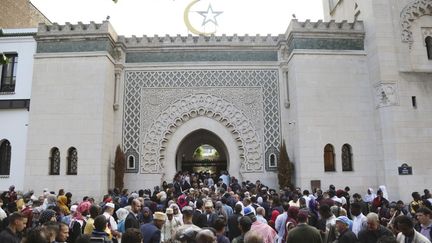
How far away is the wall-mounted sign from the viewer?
1078 centimetres

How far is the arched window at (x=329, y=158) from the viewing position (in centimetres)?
1159

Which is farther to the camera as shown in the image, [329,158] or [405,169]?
[329,158]

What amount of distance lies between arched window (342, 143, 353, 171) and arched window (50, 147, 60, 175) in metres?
9.42

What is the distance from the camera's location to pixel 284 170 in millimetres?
11547

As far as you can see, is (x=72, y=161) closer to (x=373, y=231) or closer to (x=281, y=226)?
(x=281, y=226)

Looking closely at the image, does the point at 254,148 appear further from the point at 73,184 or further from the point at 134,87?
the point at 73,184

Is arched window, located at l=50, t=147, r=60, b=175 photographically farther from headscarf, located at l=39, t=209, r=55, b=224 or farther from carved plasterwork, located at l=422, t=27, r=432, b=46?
carved plasterwork, located at l=422, t=27, r=432, b=46

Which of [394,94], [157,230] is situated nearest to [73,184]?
[157,230]

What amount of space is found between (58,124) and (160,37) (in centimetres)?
468

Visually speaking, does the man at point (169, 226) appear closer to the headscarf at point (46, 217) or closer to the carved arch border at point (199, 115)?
the headscarf at point (46, 217)

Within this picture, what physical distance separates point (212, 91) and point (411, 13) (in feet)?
23.5

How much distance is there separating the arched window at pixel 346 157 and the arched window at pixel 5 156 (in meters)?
11.5

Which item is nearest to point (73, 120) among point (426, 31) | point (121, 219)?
point (121, 219)

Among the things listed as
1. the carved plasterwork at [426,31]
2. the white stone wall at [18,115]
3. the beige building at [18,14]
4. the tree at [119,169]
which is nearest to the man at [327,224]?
the tree at [119,169]
